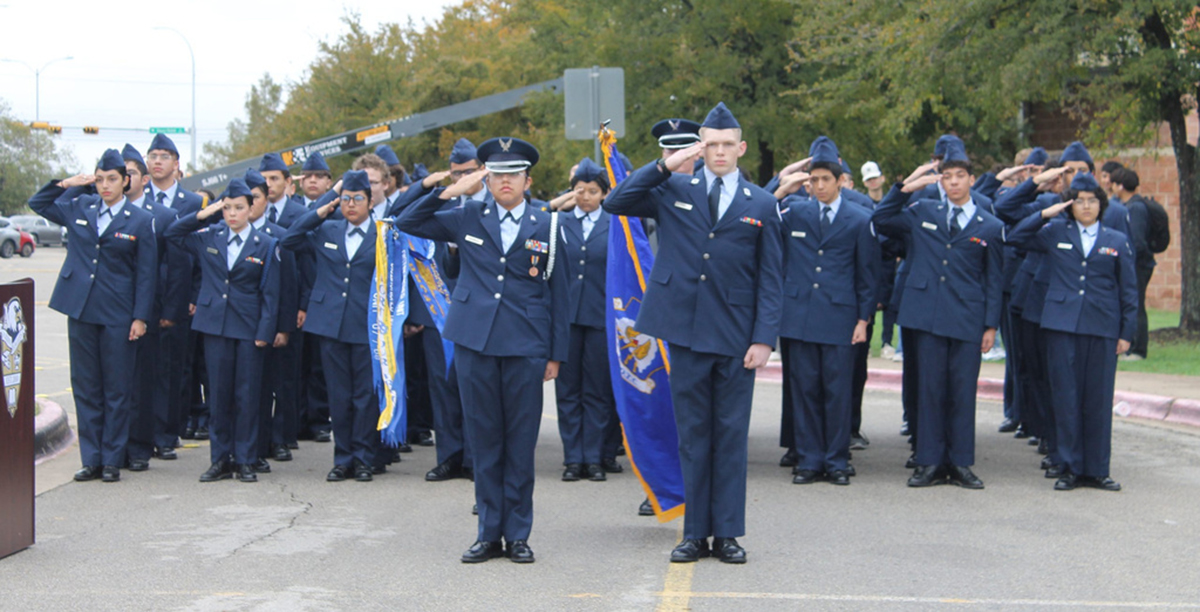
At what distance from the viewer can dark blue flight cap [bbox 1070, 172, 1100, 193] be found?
29.5 ft

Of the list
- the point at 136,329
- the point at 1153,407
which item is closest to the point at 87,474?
the point at 136,329

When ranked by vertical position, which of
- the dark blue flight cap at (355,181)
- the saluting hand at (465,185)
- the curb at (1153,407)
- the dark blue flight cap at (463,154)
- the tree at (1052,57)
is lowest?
the curb at (1153,407)

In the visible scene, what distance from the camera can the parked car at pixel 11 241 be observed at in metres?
48.4

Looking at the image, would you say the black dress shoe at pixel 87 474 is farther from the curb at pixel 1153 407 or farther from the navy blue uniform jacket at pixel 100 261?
the curb at pixel 1153 407

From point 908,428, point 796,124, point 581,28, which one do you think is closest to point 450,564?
point 908,428

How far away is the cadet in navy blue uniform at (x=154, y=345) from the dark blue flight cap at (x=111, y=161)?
14cm

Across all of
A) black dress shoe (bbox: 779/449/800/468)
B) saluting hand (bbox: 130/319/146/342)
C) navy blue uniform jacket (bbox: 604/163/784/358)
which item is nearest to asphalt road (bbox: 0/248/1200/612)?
black dress shoe (bbox: 779/449/800/468)

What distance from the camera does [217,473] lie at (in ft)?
30.2

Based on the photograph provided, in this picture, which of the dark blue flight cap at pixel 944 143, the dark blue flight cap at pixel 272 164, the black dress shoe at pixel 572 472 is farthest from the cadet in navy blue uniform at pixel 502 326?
the dark blue flight cap at pixel 272 164

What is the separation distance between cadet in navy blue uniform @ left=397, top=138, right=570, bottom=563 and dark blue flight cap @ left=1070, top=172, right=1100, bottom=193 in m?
3.92

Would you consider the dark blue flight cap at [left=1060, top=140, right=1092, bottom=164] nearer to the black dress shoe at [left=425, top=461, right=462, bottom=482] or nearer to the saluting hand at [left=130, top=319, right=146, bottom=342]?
the black dress shoe at [left=425, top=461, right=462, bottom=482]

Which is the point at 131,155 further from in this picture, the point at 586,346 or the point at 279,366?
the point at 586,346

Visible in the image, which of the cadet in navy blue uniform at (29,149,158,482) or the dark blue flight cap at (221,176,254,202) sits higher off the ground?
the dark blue flight cap at (221,176,254,202)

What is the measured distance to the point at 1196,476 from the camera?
9.36m
